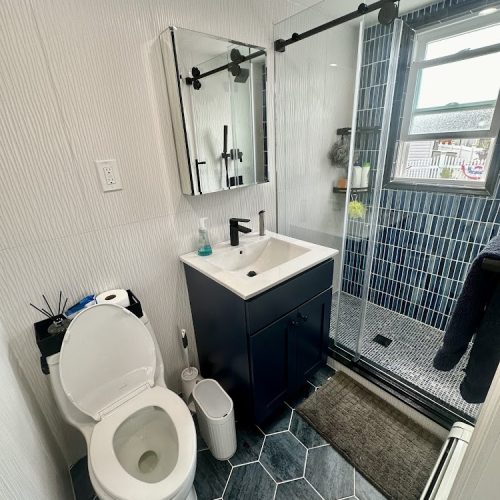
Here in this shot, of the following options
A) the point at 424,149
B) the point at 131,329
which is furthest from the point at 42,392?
the point at 424,149

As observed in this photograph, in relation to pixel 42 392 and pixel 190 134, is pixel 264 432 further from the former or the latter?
pixel 190 134

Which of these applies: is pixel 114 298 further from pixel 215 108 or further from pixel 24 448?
pixel 215 108

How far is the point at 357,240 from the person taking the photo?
5.98 ft

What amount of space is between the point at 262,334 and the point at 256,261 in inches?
20.1

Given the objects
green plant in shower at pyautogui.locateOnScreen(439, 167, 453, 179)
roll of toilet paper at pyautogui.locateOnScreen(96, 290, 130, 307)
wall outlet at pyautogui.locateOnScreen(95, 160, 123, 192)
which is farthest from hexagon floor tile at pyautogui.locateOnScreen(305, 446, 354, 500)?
green plant in shower at pyautogui.locateOnScreen(439, 167, 453, 179)

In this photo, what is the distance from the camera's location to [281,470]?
1.25 m

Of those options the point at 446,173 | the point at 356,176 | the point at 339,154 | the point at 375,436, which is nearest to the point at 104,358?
the point at 375,436

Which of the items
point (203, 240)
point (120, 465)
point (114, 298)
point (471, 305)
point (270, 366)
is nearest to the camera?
point (471, 305)

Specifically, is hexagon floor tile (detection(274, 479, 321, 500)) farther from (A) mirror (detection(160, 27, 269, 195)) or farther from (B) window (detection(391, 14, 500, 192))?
(B) window (detection(391, 14, 500, 192))

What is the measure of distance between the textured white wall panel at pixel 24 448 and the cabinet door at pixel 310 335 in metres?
1.04

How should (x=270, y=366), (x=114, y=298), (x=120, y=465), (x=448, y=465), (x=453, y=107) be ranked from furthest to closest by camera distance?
(x=453, y=107), (x=270, y=366), (x=114, y=298), (x=448, y=465), (x=120, y=465)

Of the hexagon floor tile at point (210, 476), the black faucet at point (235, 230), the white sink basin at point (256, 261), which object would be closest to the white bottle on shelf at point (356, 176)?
the white sink basin at point (256, 261)

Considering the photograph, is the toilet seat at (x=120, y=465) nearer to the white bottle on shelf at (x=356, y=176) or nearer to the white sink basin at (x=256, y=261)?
the white sink basin at (x=256, y=261)

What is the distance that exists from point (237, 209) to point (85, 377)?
3.59 feet
